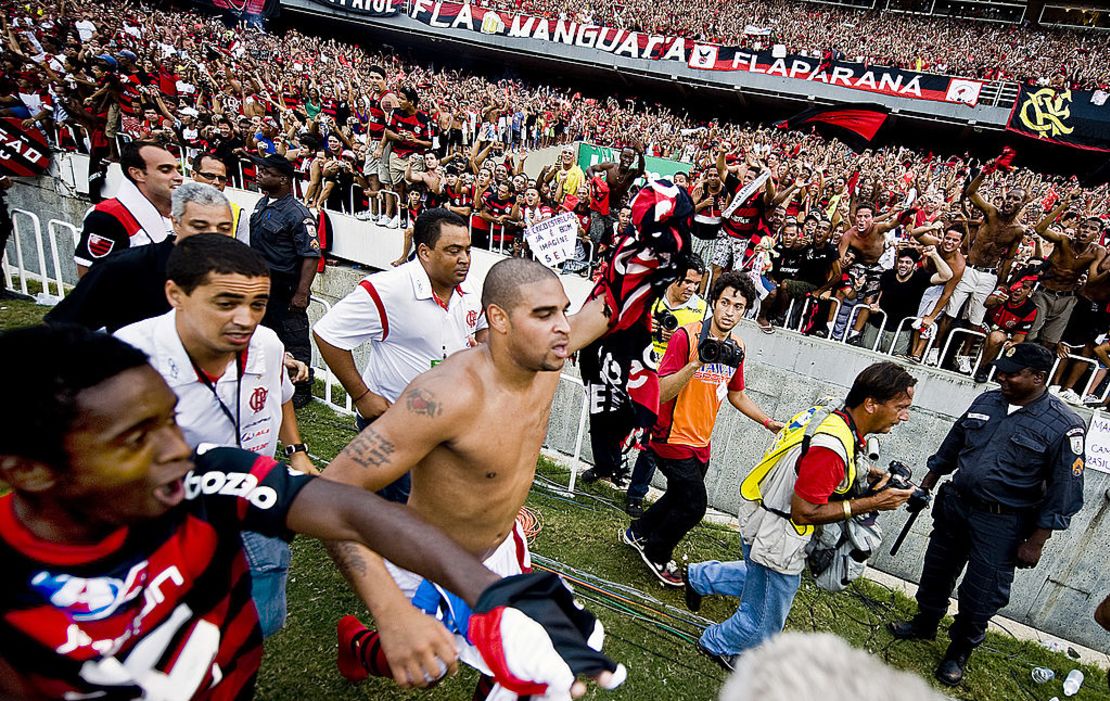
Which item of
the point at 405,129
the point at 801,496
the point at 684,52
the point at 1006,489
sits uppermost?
the point at 684,52

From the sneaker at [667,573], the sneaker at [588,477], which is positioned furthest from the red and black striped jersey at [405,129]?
the sneaker at [667,573]

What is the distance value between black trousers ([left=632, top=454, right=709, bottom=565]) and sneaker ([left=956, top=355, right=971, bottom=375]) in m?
5.32

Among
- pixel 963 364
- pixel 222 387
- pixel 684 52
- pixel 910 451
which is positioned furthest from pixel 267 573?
pixel 684 52

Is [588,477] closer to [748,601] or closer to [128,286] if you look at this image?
[748,601]

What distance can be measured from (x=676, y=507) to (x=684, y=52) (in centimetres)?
2767

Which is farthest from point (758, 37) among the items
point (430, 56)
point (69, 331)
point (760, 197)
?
point (69, 331)

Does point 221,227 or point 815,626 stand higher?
point 221,227

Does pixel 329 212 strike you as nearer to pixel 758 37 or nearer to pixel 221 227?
pixel 221 227

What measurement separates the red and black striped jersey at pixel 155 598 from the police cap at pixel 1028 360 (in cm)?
438

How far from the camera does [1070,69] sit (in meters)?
23.8

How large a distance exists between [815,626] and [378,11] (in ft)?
120

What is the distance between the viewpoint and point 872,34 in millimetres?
29859

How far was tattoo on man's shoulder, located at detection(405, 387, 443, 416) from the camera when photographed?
7.39 ft

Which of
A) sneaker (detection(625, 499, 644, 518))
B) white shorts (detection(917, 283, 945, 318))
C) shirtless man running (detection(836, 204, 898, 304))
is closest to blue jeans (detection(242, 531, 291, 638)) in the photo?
sneaker (detection(625, 499, 644, 518))
